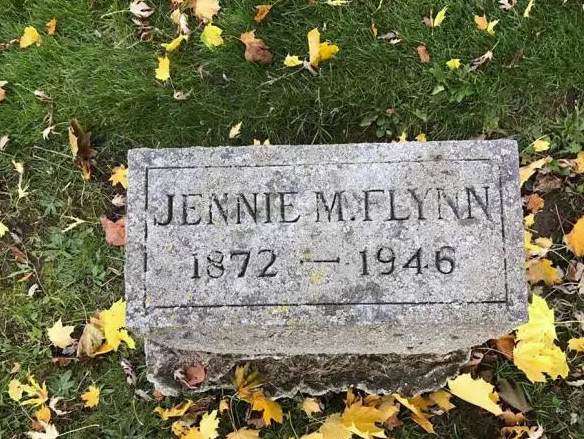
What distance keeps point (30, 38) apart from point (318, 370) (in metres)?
2.26

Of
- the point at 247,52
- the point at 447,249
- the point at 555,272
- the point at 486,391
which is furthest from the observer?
the point at 247,52

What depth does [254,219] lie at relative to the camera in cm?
215

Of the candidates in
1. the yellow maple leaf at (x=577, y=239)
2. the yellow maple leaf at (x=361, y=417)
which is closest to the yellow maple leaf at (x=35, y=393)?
the yellow maple leaf at (x=361, y=417)

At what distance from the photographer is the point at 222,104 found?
336cm

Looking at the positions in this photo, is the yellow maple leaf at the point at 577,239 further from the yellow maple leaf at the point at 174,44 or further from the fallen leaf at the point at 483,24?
the yellow maple leaf at the point at 174,44

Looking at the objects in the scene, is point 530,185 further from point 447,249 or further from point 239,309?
point 239,309

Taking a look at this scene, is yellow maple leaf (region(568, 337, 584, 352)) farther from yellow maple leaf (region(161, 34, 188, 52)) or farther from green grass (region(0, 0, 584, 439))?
yellow maple leaf (region(161, 34, 188, 52))

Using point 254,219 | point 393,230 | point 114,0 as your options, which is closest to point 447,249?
point 393,230

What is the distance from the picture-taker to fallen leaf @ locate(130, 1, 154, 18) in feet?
11.5

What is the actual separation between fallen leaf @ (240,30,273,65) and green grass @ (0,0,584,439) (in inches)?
1.9

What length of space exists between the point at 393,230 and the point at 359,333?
371mm

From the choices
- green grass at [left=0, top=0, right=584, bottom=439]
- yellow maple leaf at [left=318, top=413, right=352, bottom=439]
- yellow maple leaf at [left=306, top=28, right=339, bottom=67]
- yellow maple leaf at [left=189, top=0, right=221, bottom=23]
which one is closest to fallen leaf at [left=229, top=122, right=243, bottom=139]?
green grass at [left=0, top=0, right=584, bottom=439]

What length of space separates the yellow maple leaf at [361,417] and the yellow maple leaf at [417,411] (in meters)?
0.11

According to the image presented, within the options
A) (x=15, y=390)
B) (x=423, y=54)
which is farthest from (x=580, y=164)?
(x=15, y=390)
